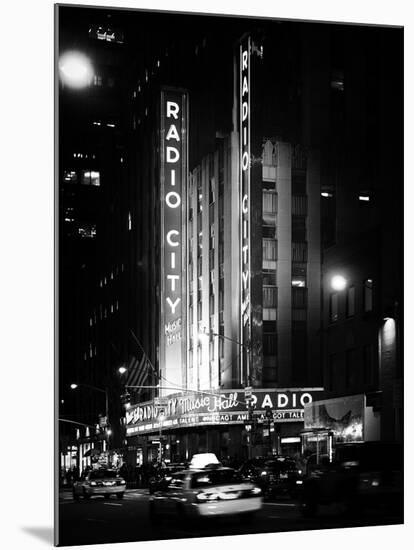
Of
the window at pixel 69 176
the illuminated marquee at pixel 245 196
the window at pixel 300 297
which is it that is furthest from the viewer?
the window at pixel 300 297

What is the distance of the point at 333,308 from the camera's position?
2284 centimetres

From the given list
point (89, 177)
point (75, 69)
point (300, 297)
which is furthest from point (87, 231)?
point (300, 297)

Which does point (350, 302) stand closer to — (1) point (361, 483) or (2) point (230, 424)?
(2) point (230, 424)

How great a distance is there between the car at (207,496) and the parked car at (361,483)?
112cm

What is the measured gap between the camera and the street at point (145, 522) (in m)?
16.7

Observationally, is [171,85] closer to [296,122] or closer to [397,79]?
[296,122]

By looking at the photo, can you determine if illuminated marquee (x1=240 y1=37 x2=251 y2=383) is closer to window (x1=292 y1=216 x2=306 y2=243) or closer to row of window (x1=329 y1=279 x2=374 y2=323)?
window (x1=292 y1=216 x2=306 y2=243)

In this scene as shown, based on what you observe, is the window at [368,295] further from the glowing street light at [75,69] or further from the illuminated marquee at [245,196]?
the glowing street light at [75,69]

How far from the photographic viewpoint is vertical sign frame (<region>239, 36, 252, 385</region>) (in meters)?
20.9

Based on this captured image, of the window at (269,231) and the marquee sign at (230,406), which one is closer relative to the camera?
the marquee sign at (230,406)

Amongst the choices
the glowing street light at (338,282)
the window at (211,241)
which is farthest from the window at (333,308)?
the window at (211,241)

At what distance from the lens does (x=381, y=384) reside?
20516mm

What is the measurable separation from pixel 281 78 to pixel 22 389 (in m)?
8.80

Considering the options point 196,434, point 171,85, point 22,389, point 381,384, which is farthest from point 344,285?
point 22,389
